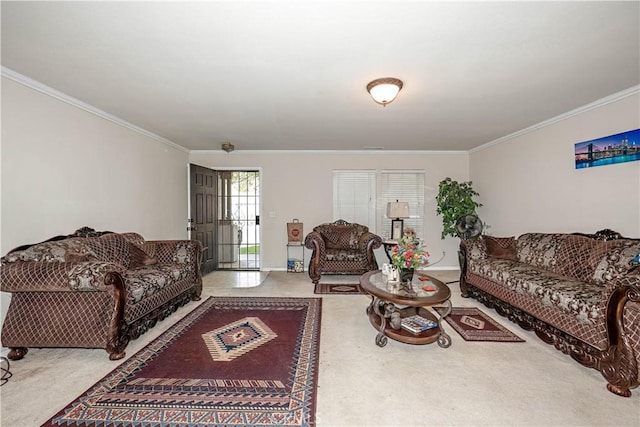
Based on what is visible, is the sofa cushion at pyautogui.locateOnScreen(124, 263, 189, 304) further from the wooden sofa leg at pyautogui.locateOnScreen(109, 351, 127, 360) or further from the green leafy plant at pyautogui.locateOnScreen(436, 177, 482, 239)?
the green leafy plant at pyautogui.locateOnScreen(436, 177, 482, 239)

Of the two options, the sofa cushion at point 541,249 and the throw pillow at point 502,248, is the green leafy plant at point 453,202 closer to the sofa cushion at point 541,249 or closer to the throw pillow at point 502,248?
the throw pillow at point 502,248

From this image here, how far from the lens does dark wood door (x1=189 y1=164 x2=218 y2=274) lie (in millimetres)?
5023

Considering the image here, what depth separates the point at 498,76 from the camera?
2.61m

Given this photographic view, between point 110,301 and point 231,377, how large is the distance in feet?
4.02

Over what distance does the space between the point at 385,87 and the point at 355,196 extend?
11.5 ft

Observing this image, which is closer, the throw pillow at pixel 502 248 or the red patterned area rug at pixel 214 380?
the red patterned area rug at pixel 214 380

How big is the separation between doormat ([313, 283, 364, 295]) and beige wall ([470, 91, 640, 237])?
9.24ft

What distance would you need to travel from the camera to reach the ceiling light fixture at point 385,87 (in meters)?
2.63

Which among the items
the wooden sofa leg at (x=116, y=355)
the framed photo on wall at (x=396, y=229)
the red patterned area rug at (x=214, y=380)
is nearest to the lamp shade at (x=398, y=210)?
the framed photo on wall at (x=396, y=229)

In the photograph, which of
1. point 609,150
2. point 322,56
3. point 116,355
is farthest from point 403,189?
point 116,355

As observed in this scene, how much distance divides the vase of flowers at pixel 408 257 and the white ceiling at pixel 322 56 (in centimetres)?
158

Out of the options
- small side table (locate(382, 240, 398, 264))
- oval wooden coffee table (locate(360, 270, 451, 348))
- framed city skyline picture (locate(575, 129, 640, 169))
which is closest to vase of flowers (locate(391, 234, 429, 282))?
oval wooden coffee table (locate(360, 270, 451, 348))

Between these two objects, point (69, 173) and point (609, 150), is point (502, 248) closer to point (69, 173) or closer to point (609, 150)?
point (609, 150)

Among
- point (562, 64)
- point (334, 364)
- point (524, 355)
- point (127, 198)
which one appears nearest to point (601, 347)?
point (524, 355)
